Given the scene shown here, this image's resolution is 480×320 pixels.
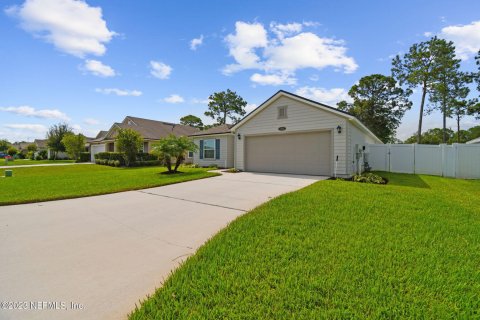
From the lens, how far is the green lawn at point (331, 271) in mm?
1950

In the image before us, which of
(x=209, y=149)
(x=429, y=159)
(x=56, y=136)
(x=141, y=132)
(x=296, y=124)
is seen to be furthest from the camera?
(x=56, y=136)

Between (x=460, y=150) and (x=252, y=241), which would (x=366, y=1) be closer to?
(x=460, y=150)

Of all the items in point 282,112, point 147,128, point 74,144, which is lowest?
point 74,144

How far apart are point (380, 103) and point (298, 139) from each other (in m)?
22.7

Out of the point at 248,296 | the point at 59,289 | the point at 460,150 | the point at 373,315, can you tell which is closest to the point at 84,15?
the point at 59,289

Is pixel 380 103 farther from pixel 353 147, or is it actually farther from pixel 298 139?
pixel 298 139

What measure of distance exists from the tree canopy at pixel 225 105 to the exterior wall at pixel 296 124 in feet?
82.5

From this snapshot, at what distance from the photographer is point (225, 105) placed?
126 feet

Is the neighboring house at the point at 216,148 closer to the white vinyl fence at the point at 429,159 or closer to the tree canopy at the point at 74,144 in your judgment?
the white vinyl fence at the point at 429,159

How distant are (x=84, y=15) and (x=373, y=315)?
10461mm

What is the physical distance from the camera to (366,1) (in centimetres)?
819

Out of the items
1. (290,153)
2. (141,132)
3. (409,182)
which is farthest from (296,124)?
(141,132)

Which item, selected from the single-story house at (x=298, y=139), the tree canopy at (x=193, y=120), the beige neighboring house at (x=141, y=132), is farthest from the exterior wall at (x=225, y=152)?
the tree canopy at (x=193, y=120)

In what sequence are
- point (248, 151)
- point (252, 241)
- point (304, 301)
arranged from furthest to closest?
point (248, 151)
point (252, 241)
point (304, 301)
